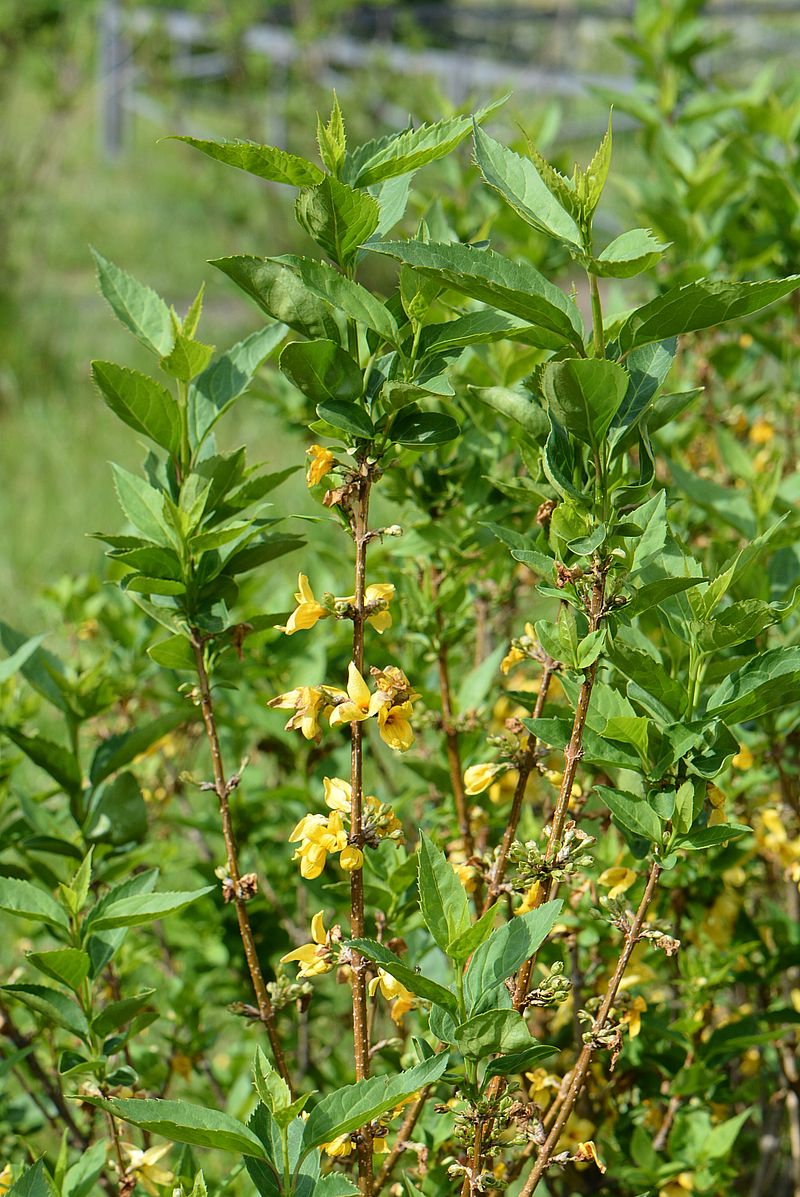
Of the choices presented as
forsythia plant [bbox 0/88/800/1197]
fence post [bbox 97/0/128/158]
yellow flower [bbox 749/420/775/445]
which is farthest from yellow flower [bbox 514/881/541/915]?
fence post [bbox 97/0/128/158]

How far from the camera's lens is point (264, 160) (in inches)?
36.8

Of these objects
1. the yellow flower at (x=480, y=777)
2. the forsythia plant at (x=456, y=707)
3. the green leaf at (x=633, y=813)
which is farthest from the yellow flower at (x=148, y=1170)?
the green leaf at (x=633, y=813)

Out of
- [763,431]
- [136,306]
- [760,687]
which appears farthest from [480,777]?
[763,431]

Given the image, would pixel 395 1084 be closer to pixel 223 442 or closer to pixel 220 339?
pixel 223 442

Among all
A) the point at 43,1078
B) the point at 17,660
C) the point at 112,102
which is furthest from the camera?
the point at 112,102

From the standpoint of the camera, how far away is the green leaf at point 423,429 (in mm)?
1021

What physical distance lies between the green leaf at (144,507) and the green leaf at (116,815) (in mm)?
364

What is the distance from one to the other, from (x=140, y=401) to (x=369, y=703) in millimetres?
335

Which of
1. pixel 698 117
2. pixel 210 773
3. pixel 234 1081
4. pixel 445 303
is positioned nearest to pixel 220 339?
pixel 210 773

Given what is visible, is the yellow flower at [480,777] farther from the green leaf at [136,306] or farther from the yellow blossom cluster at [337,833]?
the green leaf at [136,306]

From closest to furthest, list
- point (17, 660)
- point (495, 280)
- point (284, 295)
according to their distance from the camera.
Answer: point (495, 280)
point (284, 295)
point (17, 660)

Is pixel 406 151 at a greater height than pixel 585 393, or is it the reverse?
pixel 406 151

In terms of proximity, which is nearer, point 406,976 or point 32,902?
point 406,976

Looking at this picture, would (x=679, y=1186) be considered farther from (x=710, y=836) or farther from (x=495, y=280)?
(x=495, y=280)
